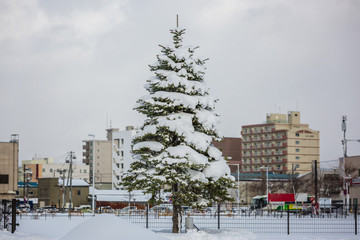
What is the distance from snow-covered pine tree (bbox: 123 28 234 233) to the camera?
28453 millimetres

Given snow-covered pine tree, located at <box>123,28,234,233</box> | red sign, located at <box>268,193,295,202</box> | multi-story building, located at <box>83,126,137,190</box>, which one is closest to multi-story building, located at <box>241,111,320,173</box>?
multi-story building, located at <box>83,126,137,190</box>

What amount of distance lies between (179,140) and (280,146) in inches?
6013

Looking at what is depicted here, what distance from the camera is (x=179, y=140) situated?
29312mm

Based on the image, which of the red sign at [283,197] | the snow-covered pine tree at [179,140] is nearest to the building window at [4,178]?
the red sign at [283,197]

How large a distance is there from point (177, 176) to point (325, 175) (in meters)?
103

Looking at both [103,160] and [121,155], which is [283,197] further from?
[103,160]

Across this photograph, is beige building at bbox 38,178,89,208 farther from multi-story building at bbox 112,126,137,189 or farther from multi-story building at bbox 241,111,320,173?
multi-story building at bbox 241,111,320,173

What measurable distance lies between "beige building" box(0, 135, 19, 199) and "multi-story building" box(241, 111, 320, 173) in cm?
10673

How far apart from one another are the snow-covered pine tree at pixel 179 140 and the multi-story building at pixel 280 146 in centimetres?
14664

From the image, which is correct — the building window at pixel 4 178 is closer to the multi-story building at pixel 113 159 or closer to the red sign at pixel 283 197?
the red sign at pixel 283 197

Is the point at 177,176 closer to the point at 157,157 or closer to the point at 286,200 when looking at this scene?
the point at 157,157

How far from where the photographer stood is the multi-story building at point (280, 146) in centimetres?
17725

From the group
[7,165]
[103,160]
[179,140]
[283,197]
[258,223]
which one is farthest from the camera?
[103,160]

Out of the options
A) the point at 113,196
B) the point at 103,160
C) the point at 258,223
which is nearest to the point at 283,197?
the point at 258,223
